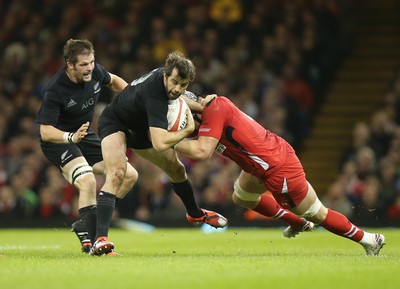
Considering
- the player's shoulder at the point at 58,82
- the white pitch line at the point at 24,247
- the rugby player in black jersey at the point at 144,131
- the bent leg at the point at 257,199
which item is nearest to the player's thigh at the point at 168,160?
the rugby player in black jersey at the point at 144,131

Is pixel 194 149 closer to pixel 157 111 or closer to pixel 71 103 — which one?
pixel 157 111

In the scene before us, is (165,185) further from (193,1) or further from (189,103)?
(189,103)

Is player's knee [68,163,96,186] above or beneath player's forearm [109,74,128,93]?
beneath

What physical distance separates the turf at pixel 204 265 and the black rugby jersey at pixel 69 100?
54.9 inches

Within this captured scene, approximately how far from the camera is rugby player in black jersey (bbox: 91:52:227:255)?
9234mm

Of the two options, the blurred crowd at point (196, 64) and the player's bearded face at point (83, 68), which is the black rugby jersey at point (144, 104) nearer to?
the player's bearded face at point (83, 68)

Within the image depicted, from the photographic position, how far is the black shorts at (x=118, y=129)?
987cm

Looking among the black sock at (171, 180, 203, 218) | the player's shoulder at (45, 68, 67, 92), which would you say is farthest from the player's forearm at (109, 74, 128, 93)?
the black sock at (171, 180, 203, 218)

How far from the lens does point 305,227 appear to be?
10.7 meters

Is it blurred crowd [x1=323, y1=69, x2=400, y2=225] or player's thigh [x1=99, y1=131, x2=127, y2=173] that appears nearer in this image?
player's thigh [x1=99, y1=131, x2=127, y2=173]

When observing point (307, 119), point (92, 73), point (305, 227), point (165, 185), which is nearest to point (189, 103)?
point (92, 73)

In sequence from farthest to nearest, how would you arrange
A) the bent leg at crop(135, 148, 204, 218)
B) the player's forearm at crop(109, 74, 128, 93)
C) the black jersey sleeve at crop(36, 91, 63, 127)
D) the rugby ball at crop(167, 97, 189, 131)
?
the player's forearm at crop(109, 74, 128, 93)
the bent leg at crop(135, 148, 204, 218)
the black jersey sleeve at crop(36, 91, 63, 127)
the rugby ball at crop(167, 97, 189, 131)

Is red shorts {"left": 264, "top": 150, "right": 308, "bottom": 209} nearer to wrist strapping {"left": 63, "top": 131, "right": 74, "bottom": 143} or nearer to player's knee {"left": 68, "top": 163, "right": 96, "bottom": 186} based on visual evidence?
player's knee {"left": 68, "top": 163, "right": 96, "bottom": 186}

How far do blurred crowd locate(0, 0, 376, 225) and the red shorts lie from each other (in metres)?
6.13
